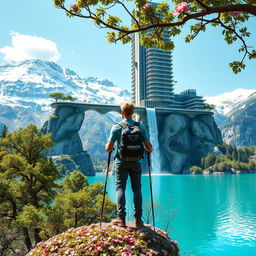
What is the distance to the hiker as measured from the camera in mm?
5164

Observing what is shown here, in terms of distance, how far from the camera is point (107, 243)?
435 centimetres

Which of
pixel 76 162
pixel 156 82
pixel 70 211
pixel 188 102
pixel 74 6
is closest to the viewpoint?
pixel 74 6

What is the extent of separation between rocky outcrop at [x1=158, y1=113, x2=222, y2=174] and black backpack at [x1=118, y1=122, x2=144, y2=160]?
115m

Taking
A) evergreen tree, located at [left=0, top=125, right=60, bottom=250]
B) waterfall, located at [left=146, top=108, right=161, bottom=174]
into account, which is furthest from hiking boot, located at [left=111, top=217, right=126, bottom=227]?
waterfall, located at [left=146, top=108, right=161, bottom=174]

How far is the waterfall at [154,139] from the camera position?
118062 millimetres

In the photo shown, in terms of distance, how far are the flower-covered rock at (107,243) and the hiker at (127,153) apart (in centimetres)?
41

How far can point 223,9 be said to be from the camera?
204 inches

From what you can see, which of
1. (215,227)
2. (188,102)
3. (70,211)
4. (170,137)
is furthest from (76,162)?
(70,211)

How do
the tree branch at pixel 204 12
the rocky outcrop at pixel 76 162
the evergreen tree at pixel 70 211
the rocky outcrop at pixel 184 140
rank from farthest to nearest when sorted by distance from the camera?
the rocky outcrop at pixel 184 140
the rocky outcrop at pixel 76 162
the evergreen tree at pixel 70 211
the tree branch at pixel 204 12

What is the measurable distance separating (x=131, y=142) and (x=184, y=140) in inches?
4884

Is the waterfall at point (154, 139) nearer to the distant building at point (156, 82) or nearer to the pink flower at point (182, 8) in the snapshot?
the distant building at point (156, 82)

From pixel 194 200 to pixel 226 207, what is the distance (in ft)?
21.4

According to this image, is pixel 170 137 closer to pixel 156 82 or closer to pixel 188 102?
pixel 156 82

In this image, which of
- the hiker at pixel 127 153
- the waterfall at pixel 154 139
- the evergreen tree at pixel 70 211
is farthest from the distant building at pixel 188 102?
the hiker at pixel 127 153
